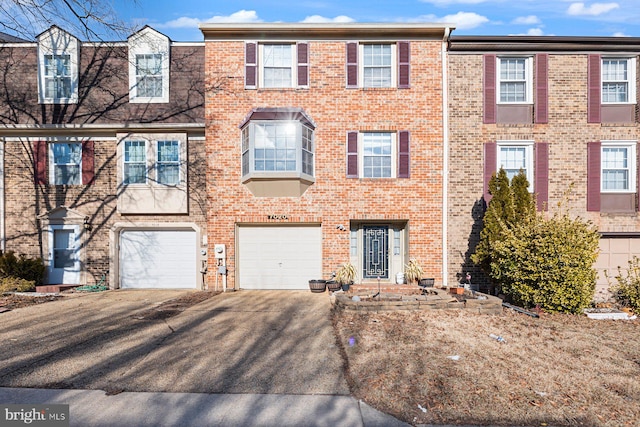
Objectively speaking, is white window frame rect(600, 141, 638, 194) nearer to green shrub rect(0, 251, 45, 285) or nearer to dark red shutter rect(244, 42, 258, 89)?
dark red shutter rect(244, 42, 258, 89)

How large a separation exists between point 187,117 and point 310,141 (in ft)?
14.5

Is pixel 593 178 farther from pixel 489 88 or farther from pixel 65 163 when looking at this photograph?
pixel 65 163

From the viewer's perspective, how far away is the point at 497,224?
995 centimetres

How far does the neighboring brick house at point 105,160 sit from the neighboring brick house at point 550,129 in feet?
29.2

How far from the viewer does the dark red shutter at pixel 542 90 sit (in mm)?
11211

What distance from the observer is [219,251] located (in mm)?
11539

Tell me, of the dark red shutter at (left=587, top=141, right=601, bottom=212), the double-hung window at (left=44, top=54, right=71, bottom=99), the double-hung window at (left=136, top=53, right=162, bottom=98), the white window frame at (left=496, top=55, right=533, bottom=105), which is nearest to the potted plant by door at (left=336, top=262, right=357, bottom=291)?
the white window frame at (left=496, top=55, right=533, bottom=105)

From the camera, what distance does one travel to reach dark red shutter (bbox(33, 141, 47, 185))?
12148mm

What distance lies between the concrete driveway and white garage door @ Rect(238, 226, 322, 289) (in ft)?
6.99

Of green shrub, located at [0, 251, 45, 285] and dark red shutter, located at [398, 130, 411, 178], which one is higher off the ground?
dark red shutter, located at [398, 130, 411, 178]

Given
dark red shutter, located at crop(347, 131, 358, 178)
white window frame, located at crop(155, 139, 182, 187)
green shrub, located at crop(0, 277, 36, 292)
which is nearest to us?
green shrub, located at crop(0, 277, 36, 292)

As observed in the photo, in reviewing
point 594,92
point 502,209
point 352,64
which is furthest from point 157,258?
point 594,92

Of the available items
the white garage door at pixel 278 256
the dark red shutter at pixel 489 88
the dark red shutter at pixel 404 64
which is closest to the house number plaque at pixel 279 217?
the white garage door at pixel 278 256

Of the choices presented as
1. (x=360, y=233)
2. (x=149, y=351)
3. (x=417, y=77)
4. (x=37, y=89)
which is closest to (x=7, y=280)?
(x=37, y=89)
